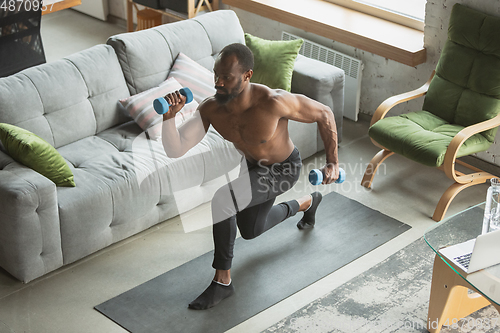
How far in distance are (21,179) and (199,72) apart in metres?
1.45

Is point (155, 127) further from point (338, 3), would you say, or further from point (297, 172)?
point (338, 3)

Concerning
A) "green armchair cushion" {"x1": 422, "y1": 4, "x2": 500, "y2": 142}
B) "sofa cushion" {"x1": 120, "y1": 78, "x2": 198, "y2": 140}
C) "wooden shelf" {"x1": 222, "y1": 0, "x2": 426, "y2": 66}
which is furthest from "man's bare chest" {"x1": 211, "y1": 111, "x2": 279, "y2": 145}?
"wooden shelf" {"x1": 222, "y1": 0, "x2": 426, "y2": 66}

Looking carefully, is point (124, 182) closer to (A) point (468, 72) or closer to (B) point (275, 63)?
(B) point (275, 63)

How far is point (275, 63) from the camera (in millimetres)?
3926

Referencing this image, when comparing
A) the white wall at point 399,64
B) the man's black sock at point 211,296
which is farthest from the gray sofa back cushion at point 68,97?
the white wall at point 399,64

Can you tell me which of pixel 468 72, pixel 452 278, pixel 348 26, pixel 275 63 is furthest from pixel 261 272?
pixel 348 26

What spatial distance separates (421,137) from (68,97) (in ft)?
6.70

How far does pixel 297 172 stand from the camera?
285cm

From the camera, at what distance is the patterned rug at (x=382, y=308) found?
8.83 feet

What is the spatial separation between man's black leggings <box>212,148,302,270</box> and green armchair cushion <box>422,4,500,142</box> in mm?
1434

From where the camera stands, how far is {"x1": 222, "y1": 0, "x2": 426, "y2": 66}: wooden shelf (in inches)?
162

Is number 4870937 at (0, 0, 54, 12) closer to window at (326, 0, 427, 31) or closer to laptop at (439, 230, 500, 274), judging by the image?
window at (326, 0, 427, 31)

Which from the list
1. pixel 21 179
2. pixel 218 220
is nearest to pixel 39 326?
pixel 21 179

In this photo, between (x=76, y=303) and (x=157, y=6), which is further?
(x=157, y=6)
